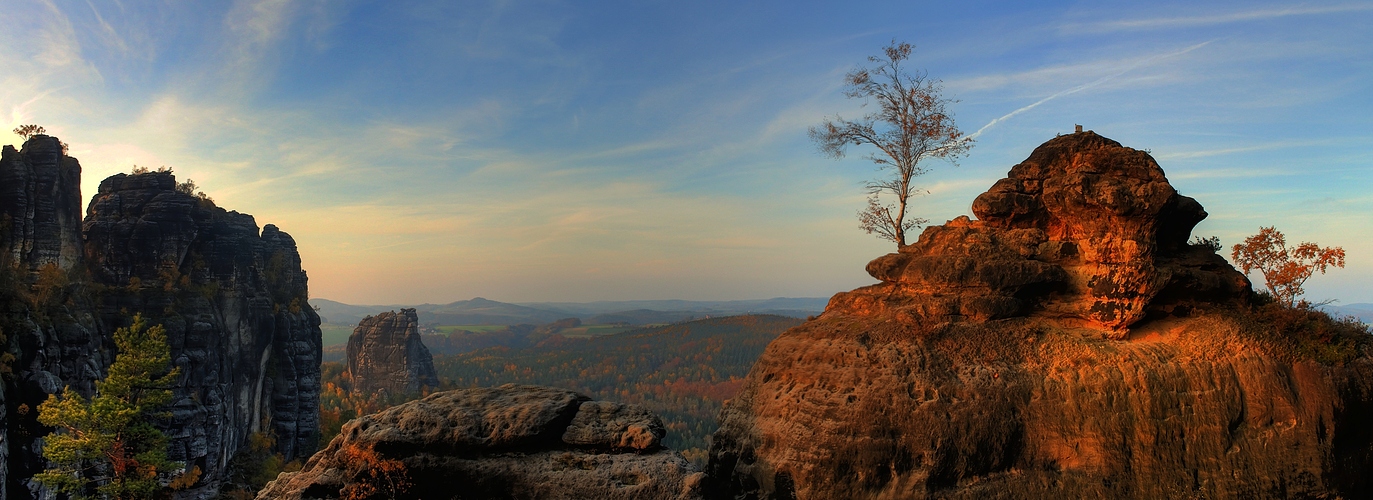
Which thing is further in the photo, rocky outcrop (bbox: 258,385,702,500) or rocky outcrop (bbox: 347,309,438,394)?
rocky outcrop (bbox: 347,309,438,394)

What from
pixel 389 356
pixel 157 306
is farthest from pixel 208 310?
pixel 389 356

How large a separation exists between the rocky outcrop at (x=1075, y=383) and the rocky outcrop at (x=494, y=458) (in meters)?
1.66

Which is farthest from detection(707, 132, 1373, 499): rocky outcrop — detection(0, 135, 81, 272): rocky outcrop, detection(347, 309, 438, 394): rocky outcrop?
detection(347, 309, 438, 394): rocky outcrop

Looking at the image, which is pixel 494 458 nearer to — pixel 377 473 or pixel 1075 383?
pixel 377 473

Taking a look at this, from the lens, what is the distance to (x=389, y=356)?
133500 mm

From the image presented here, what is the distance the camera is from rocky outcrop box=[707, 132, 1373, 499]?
455 inches

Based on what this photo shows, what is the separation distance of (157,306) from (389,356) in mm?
72774

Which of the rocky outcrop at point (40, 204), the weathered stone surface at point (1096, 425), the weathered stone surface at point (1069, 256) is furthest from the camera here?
the rocky outcrop at point (40, 204)

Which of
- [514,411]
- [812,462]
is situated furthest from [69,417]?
[812,462]

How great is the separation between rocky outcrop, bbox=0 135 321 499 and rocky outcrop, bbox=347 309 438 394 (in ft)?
139

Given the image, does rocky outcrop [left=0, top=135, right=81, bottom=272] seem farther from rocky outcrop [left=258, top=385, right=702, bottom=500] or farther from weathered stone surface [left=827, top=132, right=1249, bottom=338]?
weathered stone surface [left=827, top=132, right=1249, bottom=338]

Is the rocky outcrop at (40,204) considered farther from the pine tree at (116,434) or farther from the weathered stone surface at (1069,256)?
the weathered stone surface at (1069,256)

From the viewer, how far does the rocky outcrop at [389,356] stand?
5212 inches

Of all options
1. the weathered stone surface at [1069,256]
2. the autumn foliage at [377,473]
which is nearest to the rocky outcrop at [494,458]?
the autumn foliage at [377,473]
